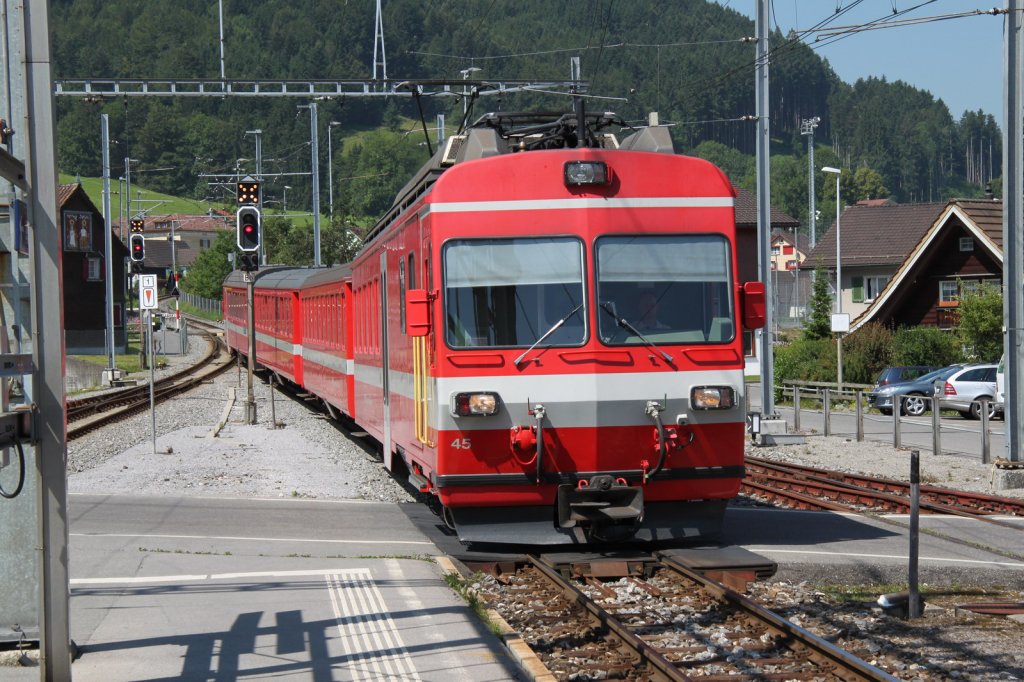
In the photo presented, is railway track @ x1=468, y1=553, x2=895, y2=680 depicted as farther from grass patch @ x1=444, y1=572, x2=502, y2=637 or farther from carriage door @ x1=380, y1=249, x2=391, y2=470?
carriage door @ x1=380, y1=249, x2=391, y2=470

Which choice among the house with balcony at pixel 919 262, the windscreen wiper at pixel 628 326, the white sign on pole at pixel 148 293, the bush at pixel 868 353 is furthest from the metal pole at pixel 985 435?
the bush at pixel 868 353

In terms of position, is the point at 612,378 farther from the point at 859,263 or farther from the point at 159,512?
the point at 859,263

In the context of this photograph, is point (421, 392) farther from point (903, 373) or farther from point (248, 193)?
point (903, 373)

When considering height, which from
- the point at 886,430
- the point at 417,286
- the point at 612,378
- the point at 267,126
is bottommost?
the point at 886,430

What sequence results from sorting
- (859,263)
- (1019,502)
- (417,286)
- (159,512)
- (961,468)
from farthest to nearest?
(859,263), (961,468), (1019,502), (159,512), (417,286)

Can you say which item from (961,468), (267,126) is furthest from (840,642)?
(267,126)

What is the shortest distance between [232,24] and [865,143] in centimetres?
7998

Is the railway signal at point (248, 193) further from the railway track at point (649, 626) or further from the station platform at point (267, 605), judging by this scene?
the railway track at point (649, 626)

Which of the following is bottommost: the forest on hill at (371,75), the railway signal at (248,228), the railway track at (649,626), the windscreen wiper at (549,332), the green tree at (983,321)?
the railway track at (649,626)

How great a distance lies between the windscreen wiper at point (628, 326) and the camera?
10.2m

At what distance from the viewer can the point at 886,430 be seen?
1050 inches

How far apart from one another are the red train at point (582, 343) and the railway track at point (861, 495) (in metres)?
4.37

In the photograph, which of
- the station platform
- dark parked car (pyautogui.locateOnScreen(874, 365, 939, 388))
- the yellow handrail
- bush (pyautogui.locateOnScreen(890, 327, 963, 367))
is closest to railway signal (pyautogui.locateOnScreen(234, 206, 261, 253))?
the station platform

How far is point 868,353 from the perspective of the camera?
40438mm
